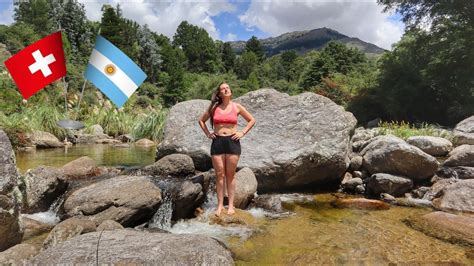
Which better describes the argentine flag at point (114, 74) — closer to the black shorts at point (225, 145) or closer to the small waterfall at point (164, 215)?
the small waterfall at point (164, 215)

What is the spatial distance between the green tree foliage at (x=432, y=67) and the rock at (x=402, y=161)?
33.5 feet

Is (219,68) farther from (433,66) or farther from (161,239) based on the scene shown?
(161,239)

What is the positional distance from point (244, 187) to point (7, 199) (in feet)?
11.3

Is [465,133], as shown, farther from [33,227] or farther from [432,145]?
[33,227]

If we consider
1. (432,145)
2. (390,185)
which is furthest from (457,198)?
(432,145)

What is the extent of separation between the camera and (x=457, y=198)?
579 cm

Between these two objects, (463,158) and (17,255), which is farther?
(463,158)

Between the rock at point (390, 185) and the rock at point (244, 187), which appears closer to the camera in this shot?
the rock at point (244, 187)

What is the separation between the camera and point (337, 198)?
21.6 ft

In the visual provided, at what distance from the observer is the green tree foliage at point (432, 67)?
15.9 metres

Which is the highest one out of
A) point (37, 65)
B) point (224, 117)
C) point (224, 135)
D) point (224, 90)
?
point (37, 65)

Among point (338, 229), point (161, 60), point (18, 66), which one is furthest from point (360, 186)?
point (161, 60)

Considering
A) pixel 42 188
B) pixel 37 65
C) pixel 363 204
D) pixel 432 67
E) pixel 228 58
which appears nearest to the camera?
pixel 42 188

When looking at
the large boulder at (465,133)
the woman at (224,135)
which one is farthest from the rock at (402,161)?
the large boulder at (465,133)
